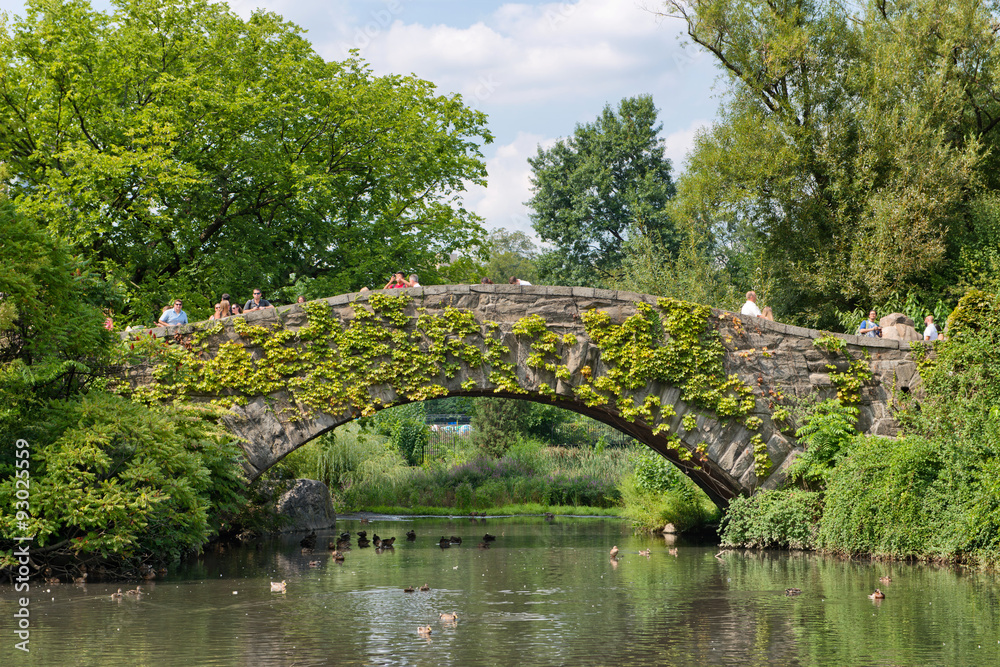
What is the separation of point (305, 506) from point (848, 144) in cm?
1344

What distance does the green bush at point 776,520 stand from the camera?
44.0 ft

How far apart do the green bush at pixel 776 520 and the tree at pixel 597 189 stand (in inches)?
899

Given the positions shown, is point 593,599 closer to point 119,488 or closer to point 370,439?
point 119,488

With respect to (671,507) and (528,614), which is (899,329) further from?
(528,614)

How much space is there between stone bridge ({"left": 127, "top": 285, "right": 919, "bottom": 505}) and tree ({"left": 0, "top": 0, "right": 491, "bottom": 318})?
16.0 feet

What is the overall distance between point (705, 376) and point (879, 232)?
880 cm

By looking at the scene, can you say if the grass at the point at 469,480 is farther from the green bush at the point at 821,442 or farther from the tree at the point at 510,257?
the tree at the point at 510,257

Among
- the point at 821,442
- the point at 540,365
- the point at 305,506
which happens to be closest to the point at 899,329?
the point at 821,442

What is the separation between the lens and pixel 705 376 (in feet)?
45.5

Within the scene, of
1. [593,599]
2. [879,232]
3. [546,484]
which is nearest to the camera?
[593,599]

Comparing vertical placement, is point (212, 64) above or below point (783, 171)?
above

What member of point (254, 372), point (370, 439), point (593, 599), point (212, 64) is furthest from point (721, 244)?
point (593, 599)

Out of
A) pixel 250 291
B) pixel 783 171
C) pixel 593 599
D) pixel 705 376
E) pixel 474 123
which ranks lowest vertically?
pixel 593 599

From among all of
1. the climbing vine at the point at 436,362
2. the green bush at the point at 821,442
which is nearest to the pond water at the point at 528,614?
Answer: the green bush at the point at 821,442
